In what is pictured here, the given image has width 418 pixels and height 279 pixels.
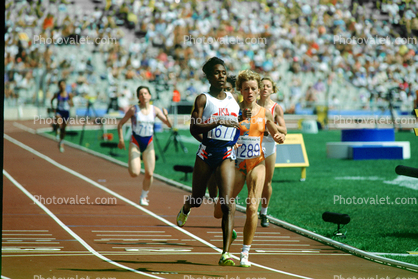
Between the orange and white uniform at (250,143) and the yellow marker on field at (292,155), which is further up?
the orange and white uniform at (250,143)

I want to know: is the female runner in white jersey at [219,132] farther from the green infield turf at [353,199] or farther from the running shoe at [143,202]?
the running shoe at [143,202]

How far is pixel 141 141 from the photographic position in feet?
35.5

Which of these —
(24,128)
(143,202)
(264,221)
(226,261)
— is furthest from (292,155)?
(24,128)

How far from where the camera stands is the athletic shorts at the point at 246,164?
262 inches

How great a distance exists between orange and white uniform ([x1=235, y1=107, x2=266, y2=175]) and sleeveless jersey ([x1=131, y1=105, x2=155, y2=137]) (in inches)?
171

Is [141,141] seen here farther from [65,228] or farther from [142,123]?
[65,228]

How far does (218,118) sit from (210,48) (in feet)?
87.5

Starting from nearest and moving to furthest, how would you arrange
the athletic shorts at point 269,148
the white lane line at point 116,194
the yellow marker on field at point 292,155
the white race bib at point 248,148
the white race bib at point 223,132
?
1. the white race bib at point 223,132
2. the white race bib at point 248,148
3. the white lane line at point 116,194
4. the athletic shorts at point 269,148
5. the yellow marker on field at point 292,155

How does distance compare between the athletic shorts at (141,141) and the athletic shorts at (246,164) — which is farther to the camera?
the athletic shorts at (141,141)

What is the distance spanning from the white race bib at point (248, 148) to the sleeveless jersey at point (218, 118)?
21 centimetres

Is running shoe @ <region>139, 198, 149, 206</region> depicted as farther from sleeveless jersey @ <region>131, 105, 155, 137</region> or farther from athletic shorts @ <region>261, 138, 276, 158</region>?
athletic shorts @ <region>261, 138, 276, 158</region>

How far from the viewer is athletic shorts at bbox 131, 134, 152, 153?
1080 centimetres

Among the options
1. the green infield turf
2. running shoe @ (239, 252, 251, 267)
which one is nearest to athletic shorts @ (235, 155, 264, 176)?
running shoe @ (239, 252, 251, 267)

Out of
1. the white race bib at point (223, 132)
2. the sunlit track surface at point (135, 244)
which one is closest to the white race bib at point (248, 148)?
the white race bib at point (223, 132)
